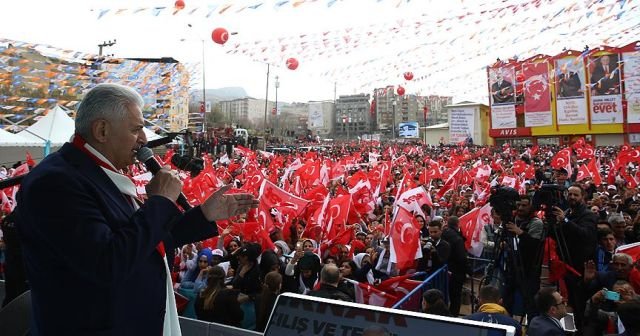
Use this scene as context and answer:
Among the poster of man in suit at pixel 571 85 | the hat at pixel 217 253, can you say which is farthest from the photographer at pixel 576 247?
the poster of man in suit at pixel 571 85

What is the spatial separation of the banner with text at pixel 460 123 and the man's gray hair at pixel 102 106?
51.1 meters

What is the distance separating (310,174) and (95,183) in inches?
562

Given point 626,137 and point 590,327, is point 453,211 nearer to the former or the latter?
point 590,327

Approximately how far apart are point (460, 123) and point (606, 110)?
13044 millimetres

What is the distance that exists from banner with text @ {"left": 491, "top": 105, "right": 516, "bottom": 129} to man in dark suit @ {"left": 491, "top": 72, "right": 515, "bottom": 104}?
58 centimetres

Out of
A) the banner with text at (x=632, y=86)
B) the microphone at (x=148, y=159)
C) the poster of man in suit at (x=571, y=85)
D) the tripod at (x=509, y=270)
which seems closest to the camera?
the microphone at (x=148, y=159)

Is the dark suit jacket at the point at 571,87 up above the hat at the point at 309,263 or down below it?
above

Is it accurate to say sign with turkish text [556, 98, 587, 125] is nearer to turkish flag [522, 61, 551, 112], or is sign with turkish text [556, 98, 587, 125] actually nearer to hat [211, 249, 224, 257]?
turkish flag [522, 61, 551, 112]

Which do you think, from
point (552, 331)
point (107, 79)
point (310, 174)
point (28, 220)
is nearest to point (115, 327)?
point (28, 220)

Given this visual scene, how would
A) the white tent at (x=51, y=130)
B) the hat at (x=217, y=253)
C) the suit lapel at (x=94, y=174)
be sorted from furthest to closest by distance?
the white tent at (x=51, y=130), the hat at (x=217, y=253), the suit lapel at (x=94, y=174)

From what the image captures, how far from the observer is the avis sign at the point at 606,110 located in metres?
41.6

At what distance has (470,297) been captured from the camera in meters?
6.89

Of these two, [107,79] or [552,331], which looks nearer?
[552,331]

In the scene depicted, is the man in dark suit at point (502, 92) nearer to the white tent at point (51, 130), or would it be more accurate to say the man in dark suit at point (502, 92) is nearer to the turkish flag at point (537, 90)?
the turkish flag at point (537, 90)
